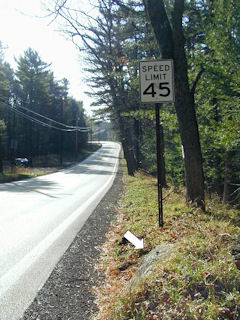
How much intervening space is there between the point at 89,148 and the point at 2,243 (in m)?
95.6

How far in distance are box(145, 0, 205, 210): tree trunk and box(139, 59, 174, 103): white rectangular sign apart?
3.64ft

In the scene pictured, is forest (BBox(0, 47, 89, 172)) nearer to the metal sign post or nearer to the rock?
the metal sign post

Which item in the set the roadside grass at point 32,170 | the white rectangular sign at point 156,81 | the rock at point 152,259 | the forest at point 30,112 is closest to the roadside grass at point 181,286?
the rock at point 152,259

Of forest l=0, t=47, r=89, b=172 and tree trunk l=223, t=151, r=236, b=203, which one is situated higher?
forest l=0, t=47, r=89, b=172

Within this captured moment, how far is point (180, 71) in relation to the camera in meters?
7.10

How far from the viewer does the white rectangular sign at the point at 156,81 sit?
604 cm

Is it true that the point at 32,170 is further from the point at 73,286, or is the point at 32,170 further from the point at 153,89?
the point at 73,286

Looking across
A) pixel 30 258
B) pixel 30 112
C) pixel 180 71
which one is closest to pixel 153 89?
pixel 180 71

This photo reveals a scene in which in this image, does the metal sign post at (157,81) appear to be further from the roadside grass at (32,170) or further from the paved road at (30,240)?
the roadside grass at (32,170)

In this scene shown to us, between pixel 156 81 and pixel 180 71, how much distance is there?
1287mm

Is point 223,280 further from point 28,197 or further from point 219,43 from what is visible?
point 28,197

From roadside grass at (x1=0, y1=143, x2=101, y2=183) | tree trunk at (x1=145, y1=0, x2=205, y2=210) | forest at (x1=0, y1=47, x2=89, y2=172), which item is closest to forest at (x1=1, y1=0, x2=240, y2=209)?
tree trunk at (x1=145, y1=0, x2=205, y2=210)

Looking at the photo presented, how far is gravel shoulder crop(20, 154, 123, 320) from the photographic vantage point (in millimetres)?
3381

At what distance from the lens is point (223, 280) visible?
2.96 m
